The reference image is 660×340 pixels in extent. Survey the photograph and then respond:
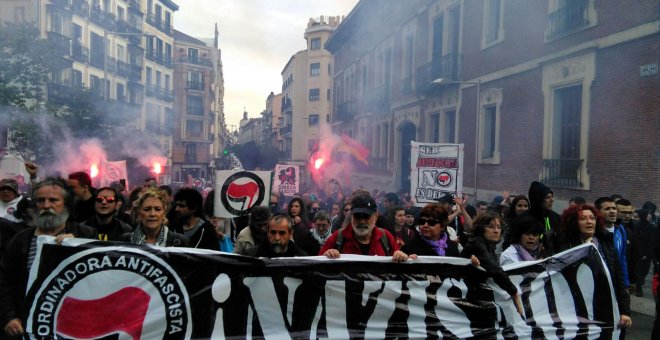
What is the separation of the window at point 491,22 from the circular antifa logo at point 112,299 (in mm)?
14082

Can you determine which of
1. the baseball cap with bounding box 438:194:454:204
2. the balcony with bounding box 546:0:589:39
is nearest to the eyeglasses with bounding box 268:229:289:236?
the baseball cap with bounding box 438:194:454:204

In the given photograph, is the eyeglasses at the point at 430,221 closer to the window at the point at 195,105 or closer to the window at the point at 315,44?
the window at the point at 315,44

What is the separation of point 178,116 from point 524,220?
6077 cm

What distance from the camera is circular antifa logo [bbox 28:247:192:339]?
3.55 metres

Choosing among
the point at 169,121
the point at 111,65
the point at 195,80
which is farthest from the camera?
the point at 195,80

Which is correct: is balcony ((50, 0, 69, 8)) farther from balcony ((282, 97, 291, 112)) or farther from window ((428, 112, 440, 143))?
balcony ((282, 97, 291, 112))

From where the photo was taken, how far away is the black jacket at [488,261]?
4133 millimetres

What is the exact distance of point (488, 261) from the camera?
4.18m

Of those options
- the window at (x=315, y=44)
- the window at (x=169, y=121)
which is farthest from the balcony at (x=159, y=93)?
the window at (x=315, y=44)

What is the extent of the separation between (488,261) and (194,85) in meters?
63.0

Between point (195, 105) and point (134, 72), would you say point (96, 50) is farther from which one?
point (195, 105)

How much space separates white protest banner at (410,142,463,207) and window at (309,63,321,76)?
170 ft

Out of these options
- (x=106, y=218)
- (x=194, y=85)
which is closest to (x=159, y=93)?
(x=194, y=85)

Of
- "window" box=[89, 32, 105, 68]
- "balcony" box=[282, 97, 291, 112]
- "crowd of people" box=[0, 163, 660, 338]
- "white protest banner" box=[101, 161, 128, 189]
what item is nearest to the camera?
"crowd of people" box=[0, 163, 660, 338]
